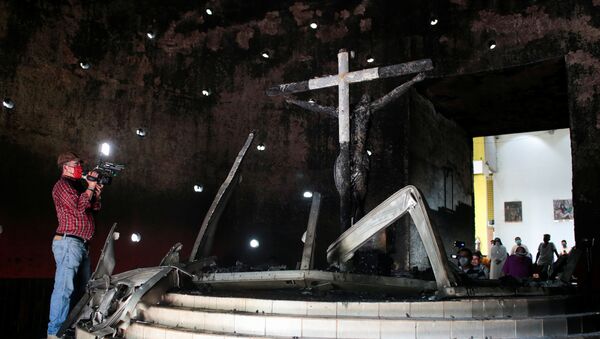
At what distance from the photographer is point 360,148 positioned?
6176 mm

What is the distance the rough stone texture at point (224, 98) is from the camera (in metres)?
7.20

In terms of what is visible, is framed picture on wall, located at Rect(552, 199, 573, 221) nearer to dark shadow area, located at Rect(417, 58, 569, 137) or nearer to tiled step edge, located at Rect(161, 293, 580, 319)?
dark shadow area, located at Rect(417, 58, 569, 137)

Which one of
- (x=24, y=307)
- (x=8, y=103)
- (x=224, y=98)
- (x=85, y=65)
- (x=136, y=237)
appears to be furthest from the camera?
(x=224, y=98)

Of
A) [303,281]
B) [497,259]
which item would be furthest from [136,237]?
[497,259]

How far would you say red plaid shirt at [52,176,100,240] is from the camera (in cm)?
439

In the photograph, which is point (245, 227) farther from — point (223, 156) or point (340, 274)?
point (340, 274)

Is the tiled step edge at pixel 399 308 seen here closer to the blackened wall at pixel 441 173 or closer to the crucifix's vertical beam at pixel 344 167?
the crucifix's vertical beam at pixel 344 167

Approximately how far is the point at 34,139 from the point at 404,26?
19.9 ft

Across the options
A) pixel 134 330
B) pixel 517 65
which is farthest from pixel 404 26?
pixel 134 330

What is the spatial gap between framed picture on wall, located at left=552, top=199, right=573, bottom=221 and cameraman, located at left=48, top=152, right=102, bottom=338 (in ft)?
68.8

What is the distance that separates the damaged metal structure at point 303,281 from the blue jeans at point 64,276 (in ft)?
0.31

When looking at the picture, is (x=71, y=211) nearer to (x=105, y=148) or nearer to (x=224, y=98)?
(x=105, y=148)

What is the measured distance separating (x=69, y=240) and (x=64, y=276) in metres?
0.30

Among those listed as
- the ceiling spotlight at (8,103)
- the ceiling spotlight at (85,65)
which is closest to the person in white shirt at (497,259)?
the ceiling spotlight at (85,65)
